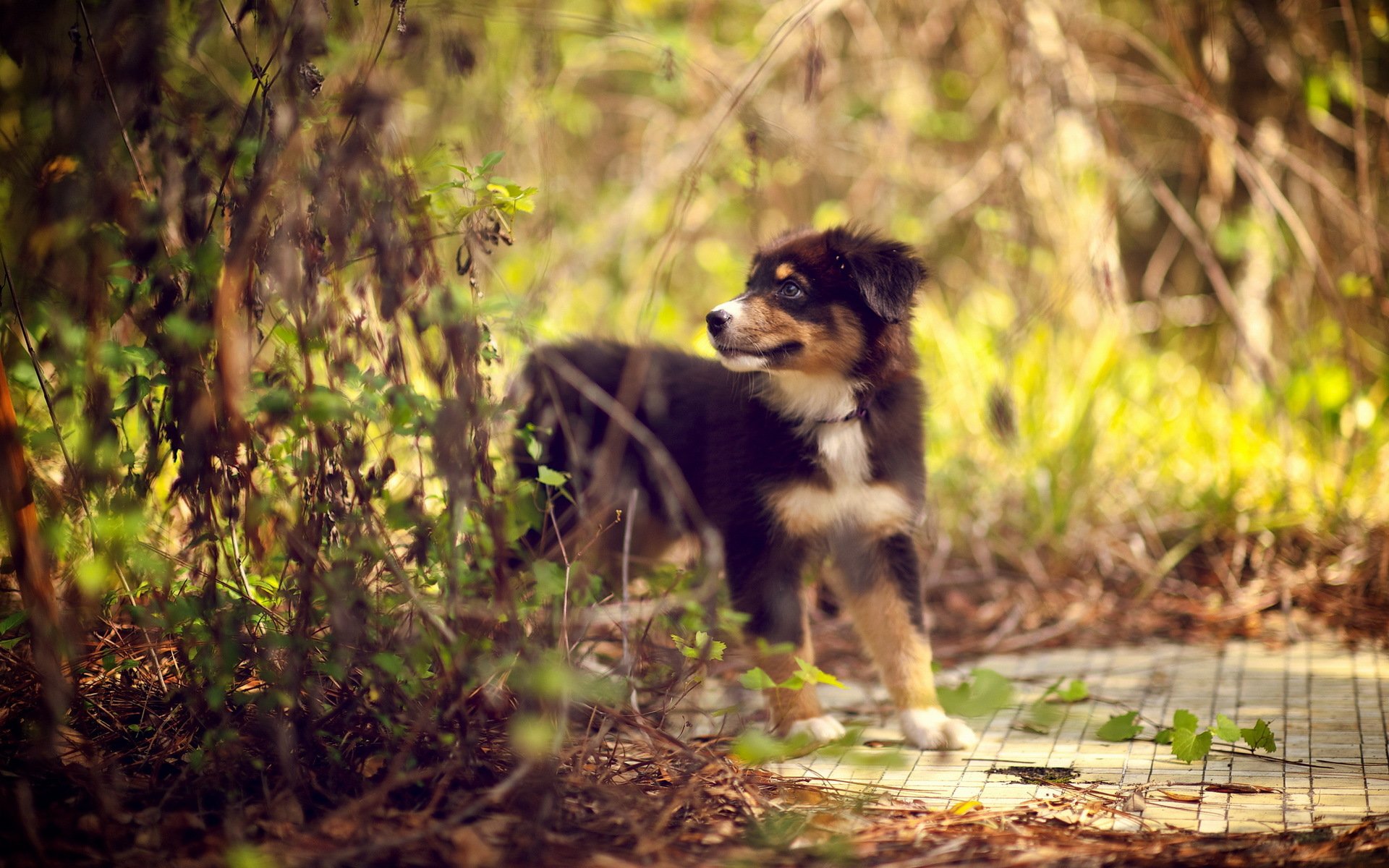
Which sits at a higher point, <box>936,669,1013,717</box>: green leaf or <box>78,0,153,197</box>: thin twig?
<box>78,0,153,197</box>: thin twig

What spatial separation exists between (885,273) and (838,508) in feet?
2.47

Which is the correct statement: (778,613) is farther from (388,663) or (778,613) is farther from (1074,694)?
(388,663)

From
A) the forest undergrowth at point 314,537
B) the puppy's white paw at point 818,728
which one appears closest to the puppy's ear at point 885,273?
the forest undergrowth at point 314,537

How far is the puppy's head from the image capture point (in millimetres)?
3568

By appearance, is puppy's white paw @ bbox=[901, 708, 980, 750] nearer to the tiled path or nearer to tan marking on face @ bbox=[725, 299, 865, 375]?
the tiled path

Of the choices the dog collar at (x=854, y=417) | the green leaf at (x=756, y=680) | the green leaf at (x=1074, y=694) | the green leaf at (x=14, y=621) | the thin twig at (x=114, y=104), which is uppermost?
the thin twig at (x=114, y=104)

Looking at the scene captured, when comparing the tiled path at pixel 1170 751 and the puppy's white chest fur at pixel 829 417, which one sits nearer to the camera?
the tiled path at pixel 1170 751

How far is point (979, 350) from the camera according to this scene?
6449 millimetres

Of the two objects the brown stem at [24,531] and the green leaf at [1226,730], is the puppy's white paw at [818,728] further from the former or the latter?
the brown stem at [24,531]

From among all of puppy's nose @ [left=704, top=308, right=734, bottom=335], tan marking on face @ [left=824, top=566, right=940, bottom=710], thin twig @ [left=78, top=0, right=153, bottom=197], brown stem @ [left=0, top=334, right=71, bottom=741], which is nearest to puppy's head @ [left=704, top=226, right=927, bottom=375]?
puppy's nose @ [left=704, top=308, right=734, bottom=335]

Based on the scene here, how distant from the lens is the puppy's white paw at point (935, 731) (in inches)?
132

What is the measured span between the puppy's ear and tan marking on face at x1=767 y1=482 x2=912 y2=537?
0.55 metres

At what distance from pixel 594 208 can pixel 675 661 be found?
18.2ft

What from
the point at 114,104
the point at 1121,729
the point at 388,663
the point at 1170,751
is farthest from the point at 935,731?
the point at 114,104
